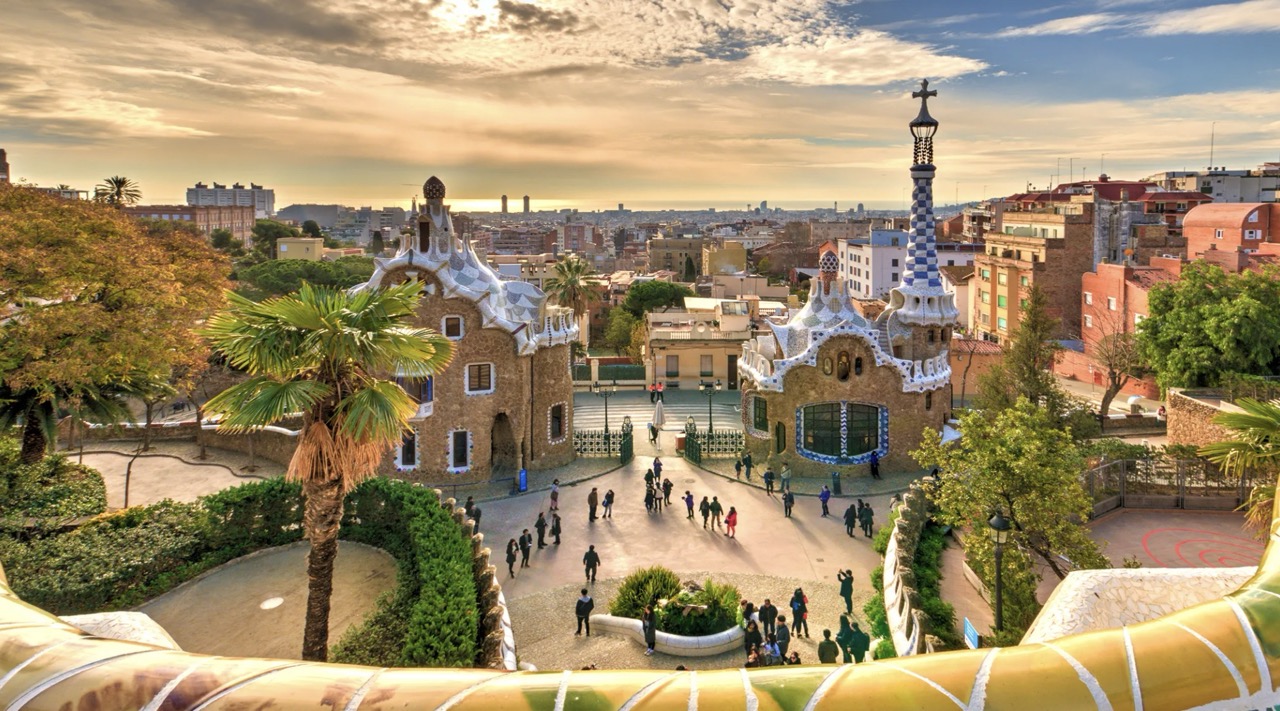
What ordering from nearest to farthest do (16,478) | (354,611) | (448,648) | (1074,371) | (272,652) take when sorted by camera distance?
(448,648) < (272,652) < (354,611) < (16,478) < (1074,371)

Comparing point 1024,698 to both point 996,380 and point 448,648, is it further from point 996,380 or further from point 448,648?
point 996,380

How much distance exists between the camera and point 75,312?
67.7 feet

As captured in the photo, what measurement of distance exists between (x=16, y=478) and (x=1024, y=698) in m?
24.3

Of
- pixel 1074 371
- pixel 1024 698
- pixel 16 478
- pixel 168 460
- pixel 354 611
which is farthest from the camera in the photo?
pixel 1074 371

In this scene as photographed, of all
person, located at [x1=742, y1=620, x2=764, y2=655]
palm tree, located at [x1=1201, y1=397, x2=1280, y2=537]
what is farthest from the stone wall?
palm tree, located at [x1=1201, y1=397, x2=1280, y2=537]

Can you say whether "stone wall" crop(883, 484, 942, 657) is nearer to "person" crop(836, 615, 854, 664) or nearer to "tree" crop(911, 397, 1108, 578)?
"person" crop(836, 615, 854, 664)

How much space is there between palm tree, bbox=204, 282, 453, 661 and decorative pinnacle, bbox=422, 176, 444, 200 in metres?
17.6

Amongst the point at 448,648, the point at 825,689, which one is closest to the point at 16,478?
the point at 448,648

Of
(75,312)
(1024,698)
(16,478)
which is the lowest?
(16,478)

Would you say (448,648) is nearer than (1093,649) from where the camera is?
No

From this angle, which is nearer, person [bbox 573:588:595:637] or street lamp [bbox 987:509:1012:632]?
street lamp [bbox 987:509:1012:632]

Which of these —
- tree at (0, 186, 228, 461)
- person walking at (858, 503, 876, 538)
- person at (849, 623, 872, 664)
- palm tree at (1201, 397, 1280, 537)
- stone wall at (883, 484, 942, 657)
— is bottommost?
person walking at (858, 503, 876, 538)

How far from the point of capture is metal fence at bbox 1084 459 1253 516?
22.8m

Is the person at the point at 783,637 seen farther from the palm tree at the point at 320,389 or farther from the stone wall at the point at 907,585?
the palm tree at the point at 320,389
